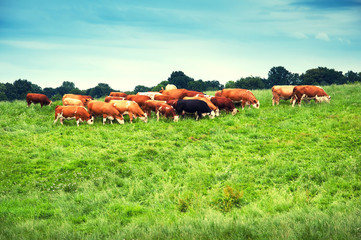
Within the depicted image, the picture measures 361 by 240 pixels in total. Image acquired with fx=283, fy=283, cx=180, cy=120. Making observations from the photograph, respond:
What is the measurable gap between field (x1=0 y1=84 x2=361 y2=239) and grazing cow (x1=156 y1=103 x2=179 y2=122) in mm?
1931

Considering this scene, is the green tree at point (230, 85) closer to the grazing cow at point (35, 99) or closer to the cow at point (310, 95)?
the cow at point (310, 95)

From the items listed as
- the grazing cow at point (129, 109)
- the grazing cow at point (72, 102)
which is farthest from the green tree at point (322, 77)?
the grazing cow at point (72, 102)

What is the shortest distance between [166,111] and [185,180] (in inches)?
375

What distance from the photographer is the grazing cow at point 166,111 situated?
18.5 metres

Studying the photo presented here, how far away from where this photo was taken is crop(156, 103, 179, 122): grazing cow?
60.7 feet

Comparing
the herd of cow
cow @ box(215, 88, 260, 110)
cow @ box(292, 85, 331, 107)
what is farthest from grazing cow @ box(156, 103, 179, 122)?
cow @ box(292, 85, 331, 107)

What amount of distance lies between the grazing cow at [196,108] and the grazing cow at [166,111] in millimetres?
662

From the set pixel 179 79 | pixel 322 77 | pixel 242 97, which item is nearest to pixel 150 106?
pixel 242 97

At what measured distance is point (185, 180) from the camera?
9812 mm

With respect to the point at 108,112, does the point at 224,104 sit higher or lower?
higher

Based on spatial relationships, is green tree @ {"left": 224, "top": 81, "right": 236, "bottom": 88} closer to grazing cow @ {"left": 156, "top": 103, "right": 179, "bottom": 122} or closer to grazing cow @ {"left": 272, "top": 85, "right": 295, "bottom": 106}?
grazing cow @ {"left": 272, "top": 85, "right": 295, "bottom": 106}

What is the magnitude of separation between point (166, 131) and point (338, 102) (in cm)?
1278

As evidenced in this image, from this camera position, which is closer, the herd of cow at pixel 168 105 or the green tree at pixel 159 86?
the herd of cow at pixel 168 105

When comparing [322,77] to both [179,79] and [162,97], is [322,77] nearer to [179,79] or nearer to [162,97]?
[179,79]
